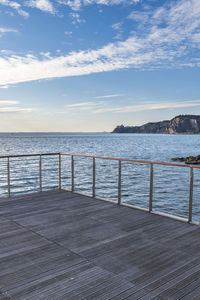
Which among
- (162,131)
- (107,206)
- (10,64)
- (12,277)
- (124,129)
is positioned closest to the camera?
(12,277)

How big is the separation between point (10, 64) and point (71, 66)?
7.37 feet

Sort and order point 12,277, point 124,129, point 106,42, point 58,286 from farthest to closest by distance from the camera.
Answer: point 124,129 → point 106,42 → point 12,277 → point 58,286

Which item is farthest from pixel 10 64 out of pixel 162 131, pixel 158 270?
pixel 162 131

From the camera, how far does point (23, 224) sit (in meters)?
3.11

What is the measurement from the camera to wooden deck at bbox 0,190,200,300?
5.91ft

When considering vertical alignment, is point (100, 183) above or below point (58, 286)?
below

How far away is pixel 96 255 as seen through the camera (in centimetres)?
232

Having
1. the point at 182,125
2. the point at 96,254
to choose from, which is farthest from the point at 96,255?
the point at 182,125

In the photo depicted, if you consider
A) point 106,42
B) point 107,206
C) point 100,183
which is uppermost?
point 106,42

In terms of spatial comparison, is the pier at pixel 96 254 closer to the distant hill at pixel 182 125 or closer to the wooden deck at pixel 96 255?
the wooden deck at pixel 96 255

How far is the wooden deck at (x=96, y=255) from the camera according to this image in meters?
1.80

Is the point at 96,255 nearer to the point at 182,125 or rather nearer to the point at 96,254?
the point at 96,254

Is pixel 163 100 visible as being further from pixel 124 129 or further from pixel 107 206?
pixel 124 129

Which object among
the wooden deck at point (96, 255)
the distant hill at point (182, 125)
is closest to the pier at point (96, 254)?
the wooden deck at point (96, 255)
